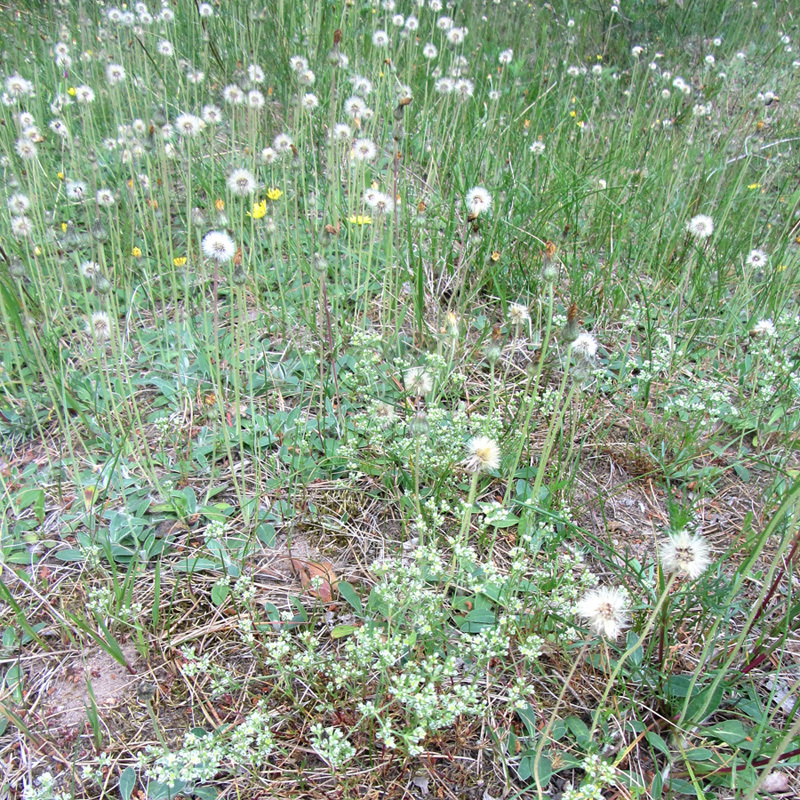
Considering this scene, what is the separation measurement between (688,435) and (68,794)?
193cm

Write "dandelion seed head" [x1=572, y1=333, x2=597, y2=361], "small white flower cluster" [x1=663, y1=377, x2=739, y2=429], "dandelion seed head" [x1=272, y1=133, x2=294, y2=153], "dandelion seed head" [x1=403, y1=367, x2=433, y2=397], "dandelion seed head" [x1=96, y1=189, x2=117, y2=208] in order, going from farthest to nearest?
"dandelion seed head" [x1=272, y1=133, x2=294, y2=153] < "dandelion seed head" [x1=96, y1=189, x2=117, y2=208] < "small white flower cluster" [x1=663, y1=377, x2=739, y2=429] < "dandelion seed head" [x1=403, y1=367, x2=433, y2=397] < "dandelion seed head" [x1=572, y1=333, x2=597, y2=361]

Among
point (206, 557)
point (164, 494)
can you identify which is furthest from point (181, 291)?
point (206, 557)

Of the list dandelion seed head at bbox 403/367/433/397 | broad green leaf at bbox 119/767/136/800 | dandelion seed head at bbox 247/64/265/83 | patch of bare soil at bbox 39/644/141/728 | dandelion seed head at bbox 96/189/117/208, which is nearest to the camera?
broad green leaf at bbox 119/767/136/800

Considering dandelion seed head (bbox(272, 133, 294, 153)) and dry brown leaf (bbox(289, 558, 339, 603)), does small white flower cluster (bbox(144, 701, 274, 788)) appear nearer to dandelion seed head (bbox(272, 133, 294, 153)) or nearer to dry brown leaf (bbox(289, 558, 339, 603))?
dry brown leaf (bbox(289, 558, 339, 603))

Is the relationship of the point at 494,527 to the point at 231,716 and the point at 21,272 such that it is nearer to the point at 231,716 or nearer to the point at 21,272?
the point at 231,716

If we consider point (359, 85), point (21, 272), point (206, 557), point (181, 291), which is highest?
point (359, 85)

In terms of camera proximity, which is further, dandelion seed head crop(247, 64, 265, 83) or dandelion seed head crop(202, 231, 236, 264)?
dandelion seed head crop(247, 64, 265, 83)

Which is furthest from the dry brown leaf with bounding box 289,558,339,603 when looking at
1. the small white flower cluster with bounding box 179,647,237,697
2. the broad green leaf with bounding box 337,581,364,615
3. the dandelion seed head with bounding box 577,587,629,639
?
the dandelion seed head with bounding box 577,587,629,639

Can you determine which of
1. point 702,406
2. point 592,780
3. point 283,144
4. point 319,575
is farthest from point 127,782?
point 283,144

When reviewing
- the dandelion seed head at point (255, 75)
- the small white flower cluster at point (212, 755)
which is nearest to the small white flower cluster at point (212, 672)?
the small white flower cluster at point (212, 755)

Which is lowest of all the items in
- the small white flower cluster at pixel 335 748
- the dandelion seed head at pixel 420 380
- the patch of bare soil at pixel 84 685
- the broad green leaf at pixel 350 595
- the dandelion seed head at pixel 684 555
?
the patch of bare soil at pixel 84 685

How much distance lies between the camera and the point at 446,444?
69.4 inches

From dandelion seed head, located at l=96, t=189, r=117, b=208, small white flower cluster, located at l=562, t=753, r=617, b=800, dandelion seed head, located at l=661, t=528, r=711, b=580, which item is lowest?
small white flower cluster, located at l=562, t=753, r=617, b=800

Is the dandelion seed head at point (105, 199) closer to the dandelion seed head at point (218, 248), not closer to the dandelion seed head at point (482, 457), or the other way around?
the dandelion seed head at point (218, 248)
